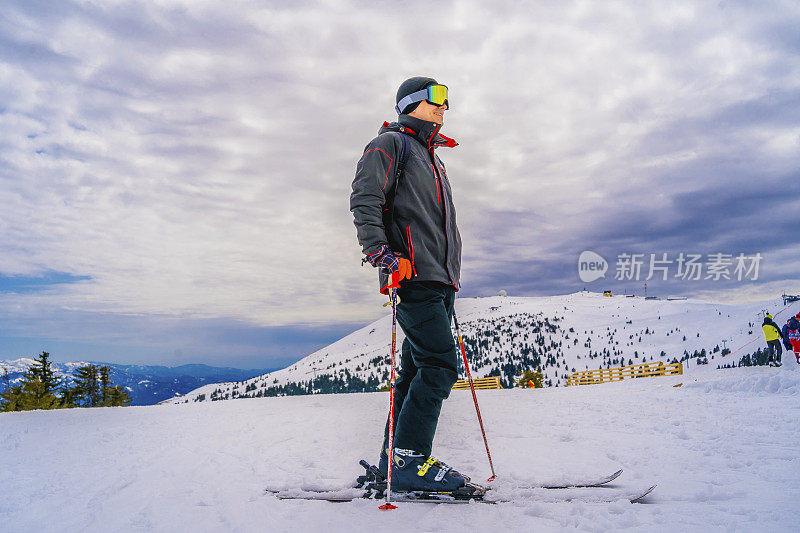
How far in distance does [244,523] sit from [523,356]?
488ft

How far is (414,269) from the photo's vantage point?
3092 millimetres

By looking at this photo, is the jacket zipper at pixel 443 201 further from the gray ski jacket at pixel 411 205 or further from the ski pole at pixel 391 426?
the ski pole at pixel 391 426

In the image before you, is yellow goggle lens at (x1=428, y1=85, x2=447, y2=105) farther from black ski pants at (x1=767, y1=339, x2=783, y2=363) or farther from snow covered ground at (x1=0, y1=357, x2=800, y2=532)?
black ski pants at (x1=767, y1=339, x2=783, y2=363)

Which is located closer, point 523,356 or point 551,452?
point 551,452

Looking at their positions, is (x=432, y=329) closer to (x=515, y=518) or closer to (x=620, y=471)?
(x=515, y=518)

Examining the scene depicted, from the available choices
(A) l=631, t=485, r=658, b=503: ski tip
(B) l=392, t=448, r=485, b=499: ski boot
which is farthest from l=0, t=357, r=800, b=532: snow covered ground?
(B) l=392, t=448, r=485, b=499: ski boot

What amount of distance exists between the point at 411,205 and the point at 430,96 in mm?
980

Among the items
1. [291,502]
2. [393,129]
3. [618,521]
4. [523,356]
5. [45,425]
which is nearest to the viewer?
[618,521]

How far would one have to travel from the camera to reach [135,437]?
548 centimetres

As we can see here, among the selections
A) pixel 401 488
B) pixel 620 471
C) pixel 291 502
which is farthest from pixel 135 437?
pixel 620 471

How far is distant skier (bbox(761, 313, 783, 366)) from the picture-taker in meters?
17.4

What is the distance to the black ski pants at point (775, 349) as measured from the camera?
1791cm

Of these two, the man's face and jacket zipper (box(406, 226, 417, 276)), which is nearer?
jacket zipper (box(406, 226, 417, 276))

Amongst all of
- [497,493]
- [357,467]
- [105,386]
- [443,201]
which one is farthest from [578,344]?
[497,493]
